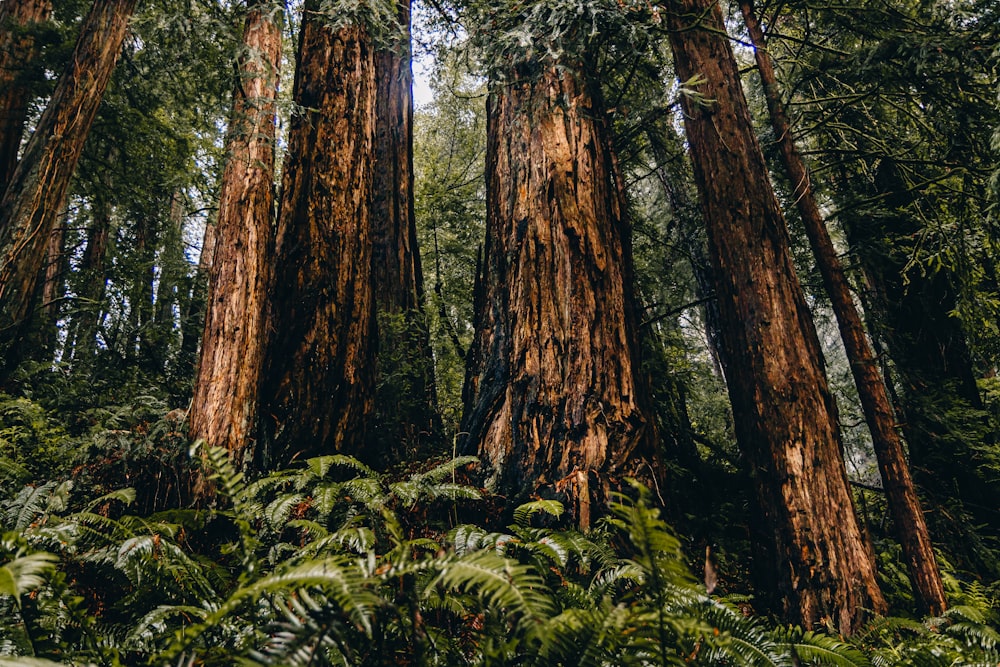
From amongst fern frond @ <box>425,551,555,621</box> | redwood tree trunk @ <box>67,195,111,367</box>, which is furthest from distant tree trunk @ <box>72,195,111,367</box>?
fern frond @ <box>425,551,555,621</box>

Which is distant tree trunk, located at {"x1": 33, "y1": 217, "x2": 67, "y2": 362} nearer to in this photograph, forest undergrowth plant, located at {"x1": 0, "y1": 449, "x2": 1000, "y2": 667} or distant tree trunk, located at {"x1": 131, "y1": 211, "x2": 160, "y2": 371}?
distant tree trunk, located at {"x1": 131, "y1": 211, "x2": 160, "y2": 371}

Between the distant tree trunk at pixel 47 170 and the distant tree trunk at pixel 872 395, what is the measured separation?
21.7 feet

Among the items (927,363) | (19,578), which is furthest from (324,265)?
(927,363)

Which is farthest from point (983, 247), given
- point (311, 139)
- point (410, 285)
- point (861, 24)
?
point (311, 139)

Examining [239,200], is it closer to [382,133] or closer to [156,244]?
[382,133]

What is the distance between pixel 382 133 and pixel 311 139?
2.97 m

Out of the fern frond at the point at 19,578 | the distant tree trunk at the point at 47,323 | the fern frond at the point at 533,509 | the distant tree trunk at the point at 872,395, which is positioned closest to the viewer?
the fern frond at the point at 19,578

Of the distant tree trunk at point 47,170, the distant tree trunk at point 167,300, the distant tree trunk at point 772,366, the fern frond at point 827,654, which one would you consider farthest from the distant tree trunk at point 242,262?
the distant tree trunk at point 772,366

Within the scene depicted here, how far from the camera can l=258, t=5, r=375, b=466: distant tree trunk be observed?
13.1 ft

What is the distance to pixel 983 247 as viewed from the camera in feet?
16.9

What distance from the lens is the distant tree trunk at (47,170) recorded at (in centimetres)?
473

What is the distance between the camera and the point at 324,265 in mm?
4320

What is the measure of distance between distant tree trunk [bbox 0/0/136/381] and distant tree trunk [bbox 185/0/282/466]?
1.85 metres

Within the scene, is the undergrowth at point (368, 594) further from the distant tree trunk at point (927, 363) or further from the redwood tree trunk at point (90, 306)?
the redwood tree trunk at point (90, 306)
